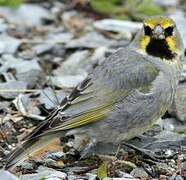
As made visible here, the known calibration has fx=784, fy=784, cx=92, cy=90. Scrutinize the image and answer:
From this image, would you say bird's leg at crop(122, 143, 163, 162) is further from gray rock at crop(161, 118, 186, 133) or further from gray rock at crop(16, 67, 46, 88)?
gray rock at crop(16, 67, 46, 88)

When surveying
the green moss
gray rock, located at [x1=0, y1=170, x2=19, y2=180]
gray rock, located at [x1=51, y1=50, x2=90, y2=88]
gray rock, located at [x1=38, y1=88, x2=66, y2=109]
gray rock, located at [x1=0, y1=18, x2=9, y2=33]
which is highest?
the green moss

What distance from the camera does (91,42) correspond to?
333 inches

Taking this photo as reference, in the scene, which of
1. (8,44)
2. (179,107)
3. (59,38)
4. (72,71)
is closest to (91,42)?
(59,38)

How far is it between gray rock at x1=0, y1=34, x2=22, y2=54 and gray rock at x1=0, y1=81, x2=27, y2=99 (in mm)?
878

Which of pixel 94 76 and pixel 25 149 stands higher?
pixel 94 76

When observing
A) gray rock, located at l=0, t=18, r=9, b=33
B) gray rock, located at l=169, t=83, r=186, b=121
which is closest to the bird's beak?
gray rock, located at l=169, t=83, r=186, b=121

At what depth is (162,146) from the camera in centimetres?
611

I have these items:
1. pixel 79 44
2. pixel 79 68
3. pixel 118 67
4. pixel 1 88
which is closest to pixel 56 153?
pixel 118 67

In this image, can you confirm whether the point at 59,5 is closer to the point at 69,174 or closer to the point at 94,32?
the point at 94,32

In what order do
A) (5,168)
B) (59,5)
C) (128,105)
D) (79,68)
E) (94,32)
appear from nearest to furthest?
(5,168) → (128,105) → (79,68) → (94,32) → (59,5)

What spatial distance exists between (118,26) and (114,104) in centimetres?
313

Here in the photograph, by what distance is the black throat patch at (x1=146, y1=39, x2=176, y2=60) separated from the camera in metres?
6.21

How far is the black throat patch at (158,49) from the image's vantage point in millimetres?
6215

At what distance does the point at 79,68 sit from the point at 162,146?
79.8 inches
